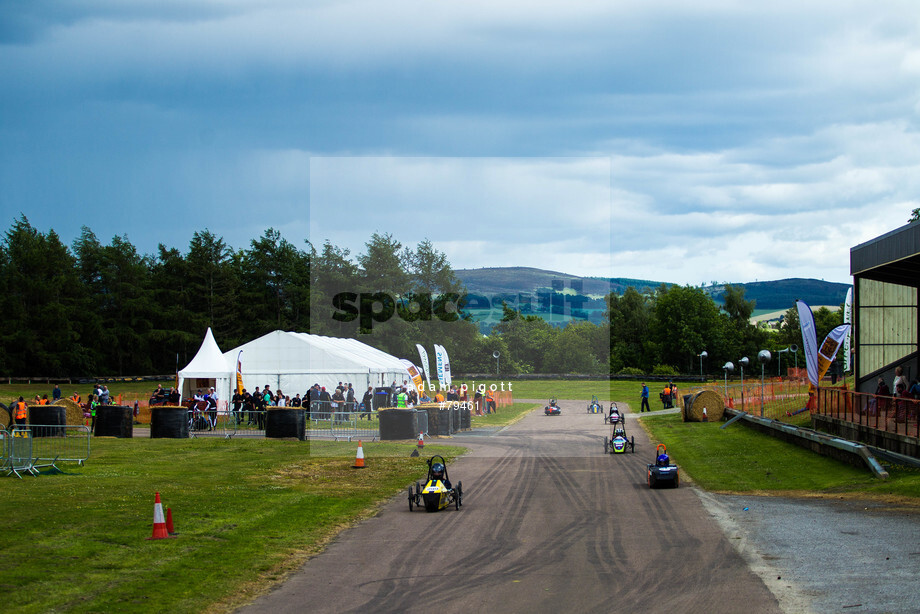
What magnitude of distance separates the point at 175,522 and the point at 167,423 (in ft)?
55.7

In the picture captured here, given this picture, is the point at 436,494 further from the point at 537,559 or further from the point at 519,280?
the point at 519,280

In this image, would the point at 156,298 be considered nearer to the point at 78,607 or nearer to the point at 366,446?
the point at 366,446

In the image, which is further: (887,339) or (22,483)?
(887,339)

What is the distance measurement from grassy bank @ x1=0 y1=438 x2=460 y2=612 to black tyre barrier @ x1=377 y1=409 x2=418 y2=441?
6.05m

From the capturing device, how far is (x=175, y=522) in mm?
13625

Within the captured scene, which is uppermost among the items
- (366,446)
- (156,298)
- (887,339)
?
(156,298)

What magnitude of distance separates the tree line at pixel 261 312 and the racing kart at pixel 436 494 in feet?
204

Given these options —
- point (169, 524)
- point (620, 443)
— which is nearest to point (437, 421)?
point (620, 443)

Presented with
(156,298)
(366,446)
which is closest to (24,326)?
(156,298)

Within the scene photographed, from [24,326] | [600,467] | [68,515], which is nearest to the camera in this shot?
[68,515]

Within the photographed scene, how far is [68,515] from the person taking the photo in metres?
13.6

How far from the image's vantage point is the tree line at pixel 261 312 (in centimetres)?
8144

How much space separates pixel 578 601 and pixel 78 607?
18.4 feet

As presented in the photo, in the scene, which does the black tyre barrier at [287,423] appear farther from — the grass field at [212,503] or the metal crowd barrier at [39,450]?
the metal crowd barrier at [39,450]
